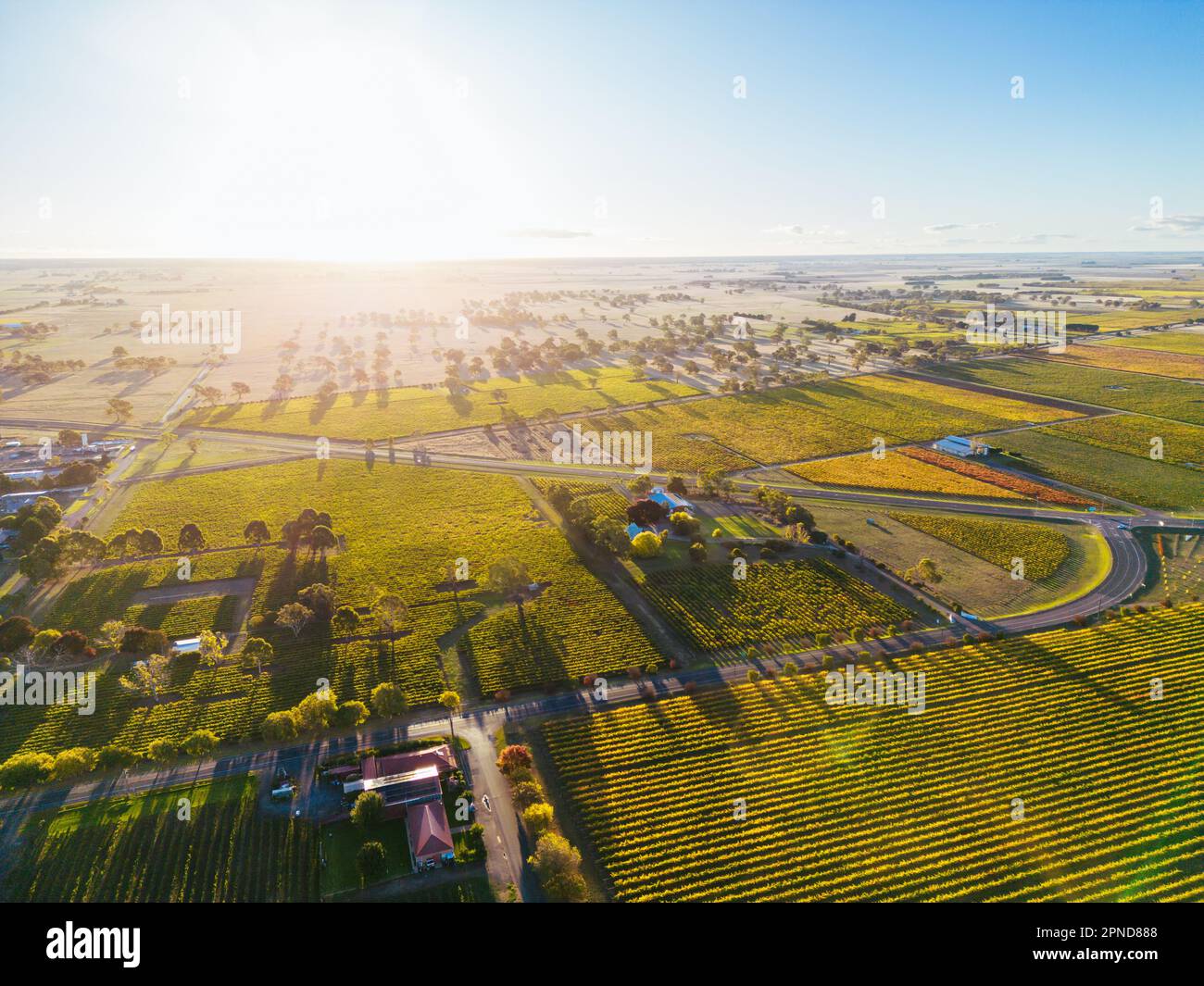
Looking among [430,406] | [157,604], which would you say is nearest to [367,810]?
[157,604]

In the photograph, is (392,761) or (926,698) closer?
(392,761)

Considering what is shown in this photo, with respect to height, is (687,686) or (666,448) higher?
(666,448)

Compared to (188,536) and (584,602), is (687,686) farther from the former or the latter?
(188,536)

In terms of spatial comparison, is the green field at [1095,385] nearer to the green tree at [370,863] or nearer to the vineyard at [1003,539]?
the vineyard at [1003,539]

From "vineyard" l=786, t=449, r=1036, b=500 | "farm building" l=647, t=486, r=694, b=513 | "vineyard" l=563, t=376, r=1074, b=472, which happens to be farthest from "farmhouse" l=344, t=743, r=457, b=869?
"vineyard" l=786, t=449, r=1036, b=500

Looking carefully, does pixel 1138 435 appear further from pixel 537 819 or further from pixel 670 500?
pixel 537 819
